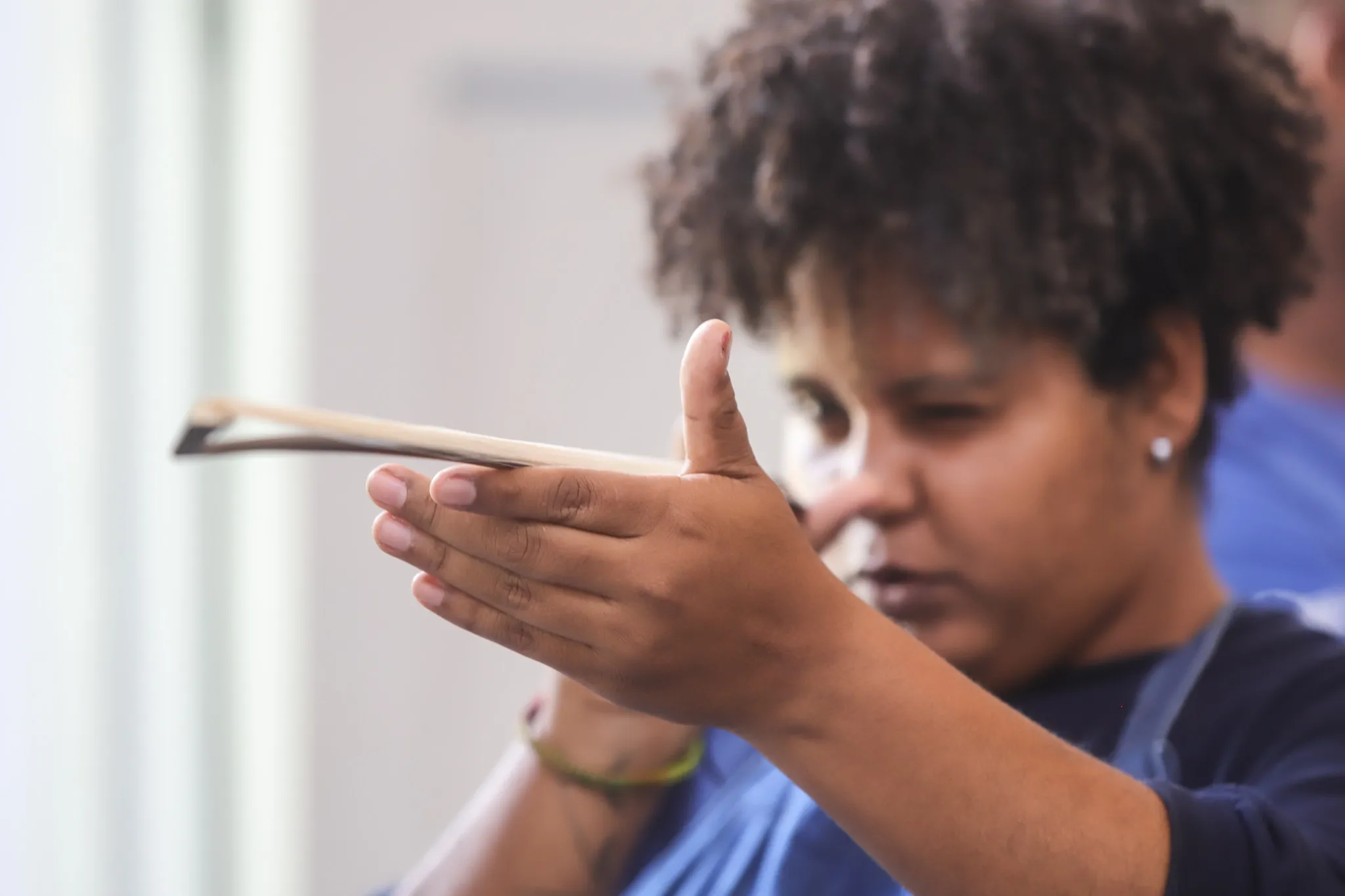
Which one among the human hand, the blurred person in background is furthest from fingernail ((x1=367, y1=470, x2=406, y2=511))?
the blurred person in background

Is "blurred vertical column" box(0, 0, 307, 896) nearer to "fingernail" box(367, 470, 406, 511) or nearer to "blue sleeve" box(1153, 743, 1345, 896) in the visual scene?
"fingernail" box(367, 470, 406, 511)

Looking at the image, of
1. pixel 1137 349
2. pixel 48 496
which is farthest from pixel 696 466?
pixel 48 496

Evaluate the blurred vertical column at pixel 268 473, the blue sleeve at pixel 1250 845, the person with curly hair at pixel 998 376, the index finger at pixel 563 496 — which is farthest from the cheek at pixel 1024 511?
the blurred vertical column at pixel 268 473

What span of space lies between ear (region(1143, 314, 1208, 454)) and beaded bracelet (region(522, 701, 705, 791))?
1.02 feet

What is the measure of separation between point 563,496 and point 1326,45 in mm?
979

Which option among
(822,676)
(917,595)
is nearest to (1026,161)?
(917,595)

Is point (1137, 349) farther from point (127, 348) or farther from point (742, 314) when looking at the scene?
point (127, 348)

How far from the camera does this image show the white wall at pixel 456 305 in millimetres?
1357

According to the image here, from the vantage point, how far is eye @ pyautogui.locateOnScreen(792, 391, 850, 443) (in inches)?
27.5

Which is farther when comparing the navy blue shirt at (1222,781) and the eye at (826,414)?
the eye at (826,414)

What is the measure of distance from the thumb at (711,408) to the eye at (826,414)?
288 millimetres

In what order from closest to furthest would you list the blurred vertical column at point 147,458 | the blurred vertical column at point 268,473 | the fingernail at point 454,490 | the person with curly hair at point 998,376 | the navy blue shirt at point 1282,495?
the fingernail at point 454,490, the person with curly hair at point 998,376, the navy blue shirt at point 1282,495, the blurred vertical column at point 147,458, the blurred vertical column at point 268,473

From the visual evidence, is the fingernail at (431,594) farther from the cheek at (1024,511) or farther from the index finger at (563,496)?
the cheek at (1024,511)

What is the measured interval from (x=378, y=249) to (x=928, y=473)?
87cm
